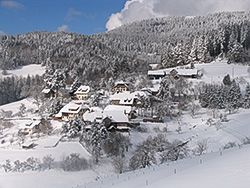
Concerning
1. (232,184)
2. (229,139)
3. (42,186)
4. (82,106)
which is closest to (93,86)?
(82,106)

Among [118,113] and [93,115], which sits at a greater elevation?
[118,113]

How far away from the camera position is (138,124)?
155ft

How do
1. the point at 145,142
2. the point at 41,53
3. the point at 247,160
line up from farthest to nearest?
the point at 41,53 → the point at 145,142 → the point at 247,160

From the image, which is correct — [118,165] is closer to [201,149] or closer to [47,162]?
[47,162]

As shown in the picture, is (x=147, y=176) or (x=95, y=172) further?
(x=95, y=172)

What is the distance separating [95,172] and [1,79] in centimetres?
7511

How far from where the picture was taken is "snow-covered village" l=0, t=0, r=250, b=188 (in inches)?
597

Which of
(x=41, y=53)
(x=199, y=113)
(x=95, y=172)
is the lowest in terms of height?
(x=95, y=172)

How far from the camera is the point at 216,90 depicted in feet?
185

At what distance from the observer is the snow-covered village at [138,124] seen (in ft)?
49.8

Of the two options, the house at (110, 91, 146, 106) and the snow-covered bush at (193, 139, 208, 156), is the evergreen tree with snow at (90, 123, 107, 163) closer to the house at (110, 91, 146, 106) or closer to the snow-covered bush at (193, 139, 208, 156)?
the snow-covered bush at (193, 139, 208, 156)

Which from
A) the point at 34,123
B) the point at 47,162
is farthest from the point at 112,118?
the point at 47,162

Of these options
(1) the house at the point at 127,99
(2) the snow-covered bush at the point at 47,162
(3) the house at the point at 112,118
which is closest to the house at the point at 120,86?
(1) the house at the point at 127,99

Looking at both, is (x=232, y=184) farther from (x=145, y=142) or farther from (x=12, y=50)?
(x=12, y=50)
